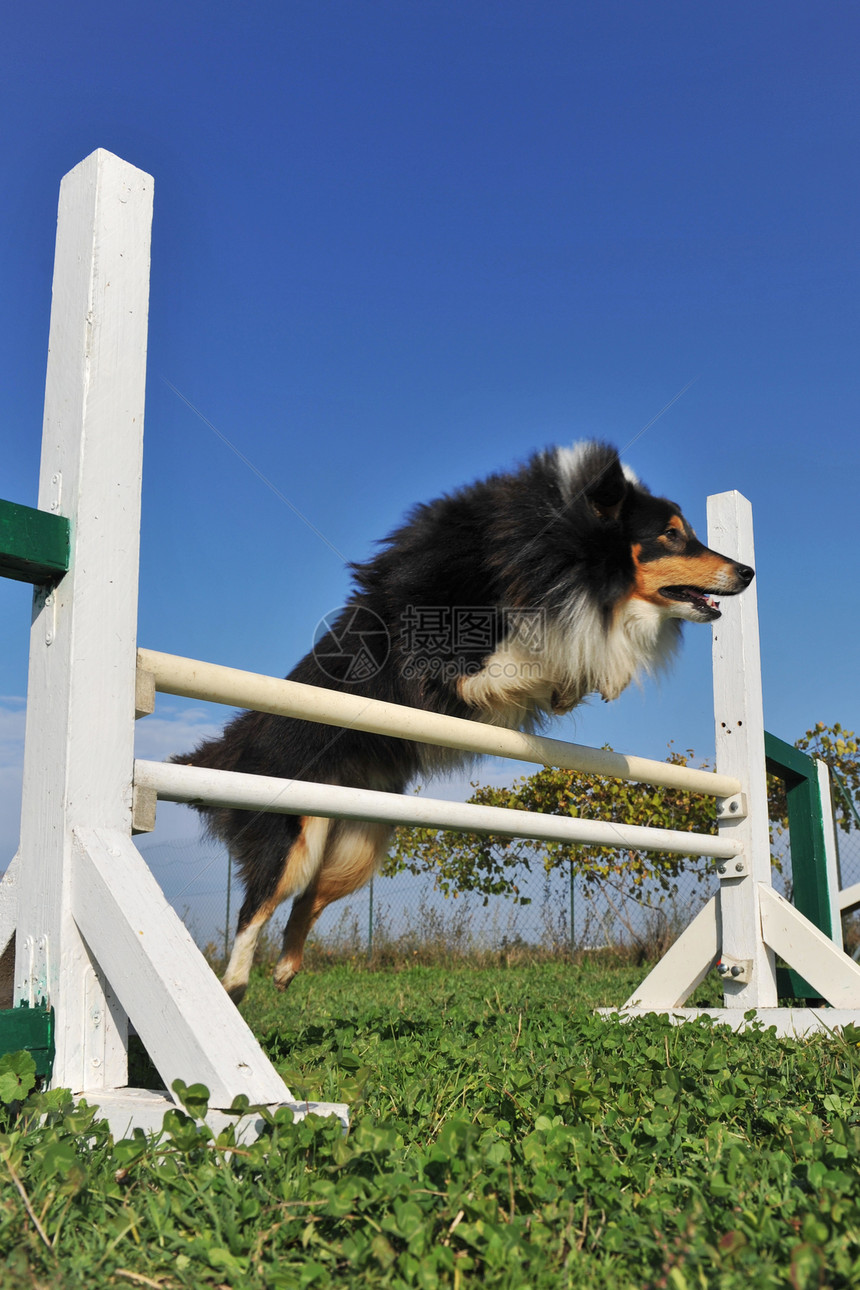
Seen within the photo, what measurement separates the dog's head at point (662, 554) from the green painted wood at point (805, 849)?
43.1 inches

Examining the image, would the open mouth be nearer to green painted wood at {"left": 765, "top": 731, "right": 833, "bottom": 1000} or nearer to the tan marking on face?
the tan marking on face

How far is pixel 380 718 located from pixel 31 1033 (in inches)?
37.9

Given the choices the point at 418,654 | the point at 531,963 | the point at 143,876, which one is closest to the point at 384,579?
the point at 418,654

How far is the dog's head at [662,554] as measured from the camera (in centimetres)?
329

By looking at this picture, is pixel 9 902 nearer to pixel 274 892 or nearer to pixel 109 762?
pixel 109 762

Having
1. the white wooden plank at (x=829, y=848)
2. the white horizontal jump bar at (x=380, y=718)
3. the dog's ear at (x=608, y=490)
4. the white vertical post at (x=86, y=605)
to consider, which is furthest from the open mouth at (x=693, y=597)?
the white vertical post at (x=86, y=605)

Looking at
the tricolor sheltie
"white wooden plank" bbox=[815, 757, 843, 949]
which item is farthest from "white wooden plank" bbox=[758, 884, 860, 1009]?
"white wooden plank" bbox=[815, 757, 843, 949]

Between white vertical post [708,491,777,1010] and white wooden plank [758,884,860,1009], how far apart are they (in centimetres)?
5

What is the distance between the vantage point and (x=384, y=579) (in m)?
3.35

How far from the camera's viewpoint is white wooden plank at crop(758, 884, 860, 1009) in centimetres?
286

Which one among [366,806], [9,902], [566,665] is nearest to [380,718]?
[366,806]

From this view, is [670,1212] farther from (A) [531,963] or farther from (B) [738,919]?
(A) [531,963]

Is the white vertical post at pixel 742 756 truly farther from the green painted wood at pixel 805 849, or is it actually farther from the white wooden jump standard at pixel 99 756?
the white wooden jump standard at pixel 99 756

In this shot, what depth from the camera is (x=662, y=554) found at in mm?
3367
